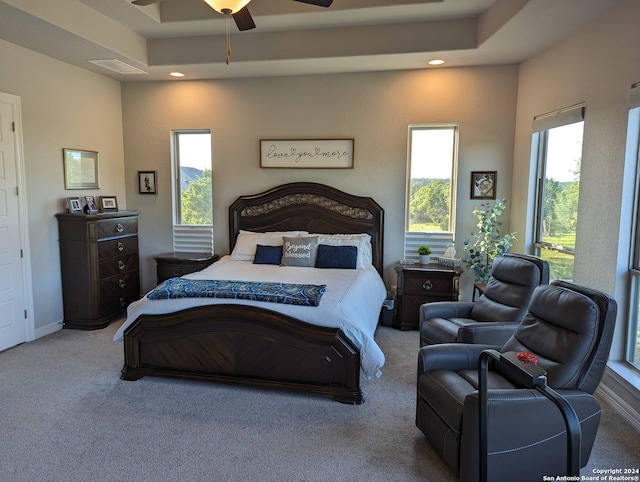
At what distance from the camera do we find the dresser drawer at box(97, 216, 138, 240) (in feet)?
15.9

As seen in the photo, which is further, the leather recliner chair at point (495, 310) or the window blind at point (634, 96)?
the leather recliner chair at point (495, 310)

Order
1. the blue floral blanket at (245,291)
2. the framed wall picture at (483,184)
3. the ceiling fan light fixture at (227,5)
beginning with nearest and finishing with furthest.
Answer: the ceiling fan light fixture at (227,5)
the blue floral blanket at (245,291)
the framed wall picture at (483,184)

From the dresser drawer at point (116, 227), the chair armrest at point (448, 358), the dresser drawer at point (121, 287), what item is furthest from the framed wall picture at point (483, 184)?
the dresser drawer at point (121, 287)

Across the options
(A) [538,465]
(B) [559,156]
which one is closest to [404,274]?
(B) [559,156]

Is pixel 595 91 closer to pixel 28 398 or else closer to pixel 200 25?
pixel 200 25

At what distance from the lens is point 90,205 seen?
5035 mm

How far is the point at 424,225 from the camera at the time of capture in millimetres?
5289

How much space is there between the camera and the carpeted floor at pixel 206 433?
7.94 feet

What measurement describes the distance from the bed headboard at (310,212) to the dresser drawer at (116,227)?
1.21 m

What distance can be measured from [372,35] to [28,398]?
4408 millimetres

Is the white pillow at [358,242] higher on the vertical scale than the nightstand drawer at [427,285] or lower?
higher

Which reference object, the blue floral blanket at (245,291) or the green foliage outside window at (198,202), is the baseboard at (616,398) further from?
the green foliage outside window at (198,202)

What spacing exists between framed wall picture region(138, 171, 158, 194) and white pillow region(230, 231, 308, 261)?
1.46 m

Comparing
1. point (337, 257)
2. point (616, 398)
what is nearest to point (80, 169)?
point (337, 257)
